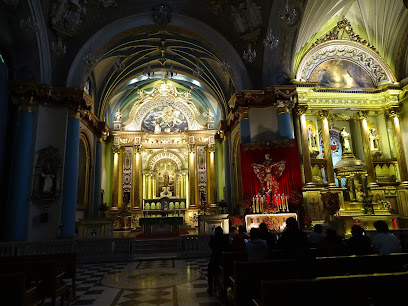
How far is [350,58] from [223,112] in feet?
25.0

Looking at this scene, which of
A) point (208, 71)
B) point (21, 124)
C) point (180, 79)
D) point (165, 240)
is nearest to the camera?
point (21, 124)

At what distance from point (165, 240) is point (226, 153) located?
8.04 metres

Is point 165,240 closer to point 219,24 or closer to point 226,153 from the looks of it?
point 226,153

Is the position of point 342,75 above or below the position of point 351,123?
above

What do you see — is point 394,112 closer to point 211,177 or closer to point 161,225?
point 211,177

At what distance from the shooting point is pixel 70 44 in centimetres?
1229

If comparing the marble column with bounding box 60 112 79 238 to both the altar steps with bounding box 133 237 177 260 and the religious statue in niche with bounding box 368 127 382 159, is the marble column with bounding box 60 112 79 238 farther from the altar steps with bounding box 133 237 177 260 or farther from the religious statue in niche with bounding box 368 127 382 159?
the religious statue in niche with bounding box 368 127 382 159

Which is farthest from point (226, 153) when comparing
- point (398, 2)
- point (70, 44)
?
point (398, 2)

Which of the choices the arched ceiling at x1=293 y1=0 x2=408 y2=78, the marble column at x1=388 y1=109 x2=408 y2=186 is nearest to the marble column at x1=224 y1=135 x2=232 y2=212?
the arched ceiling at x1=293 y1=0 x2=408 y2=78

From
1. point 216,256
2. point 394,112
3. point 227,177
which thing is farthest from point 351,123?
point 216,256

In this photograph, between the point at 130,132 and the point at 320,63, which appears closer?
the point at 320,63

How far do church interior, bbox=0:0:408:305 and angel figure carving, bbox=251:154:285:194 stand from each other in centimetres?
4

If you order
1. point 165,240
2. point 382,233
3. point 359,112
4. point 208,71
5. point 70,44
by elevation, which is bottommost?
point 165,240

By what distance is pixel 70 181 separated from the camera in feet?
37.7
